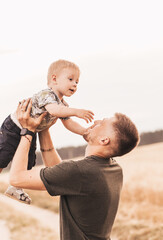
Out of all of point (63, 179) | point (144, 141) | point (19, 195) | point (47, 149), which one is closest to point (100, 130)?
point (63, 179)

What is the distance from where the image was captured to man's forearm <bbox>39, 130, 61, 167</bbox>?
3.35m

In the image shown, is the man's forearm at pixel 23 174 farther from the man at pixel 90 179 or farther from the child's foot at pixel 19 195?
the child's foot at pixel 19 195

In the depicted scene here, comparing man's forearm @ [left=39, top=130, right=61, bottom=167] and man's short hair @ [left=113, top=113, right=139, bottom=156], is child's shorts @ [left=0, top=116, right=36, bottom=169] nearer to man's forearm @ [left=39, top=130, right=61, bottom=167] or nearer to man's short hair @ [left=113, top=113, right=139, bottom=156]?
man's forearm @ [left=39, top=130, right=61, bottom=167]

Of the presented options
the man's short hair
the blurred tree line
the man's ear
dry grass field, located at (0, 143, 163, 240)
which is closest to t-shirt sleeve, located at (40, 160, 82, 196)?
the man's ear

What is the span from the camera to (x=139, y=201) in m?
11.6

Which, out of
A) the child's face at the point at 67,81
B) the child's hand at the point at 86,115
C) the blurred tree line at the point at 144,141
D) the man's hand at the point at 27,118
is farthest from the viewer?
the blurred tree line at the point at 144,141

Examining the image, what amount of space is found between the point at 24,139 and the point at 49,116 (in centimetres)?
32

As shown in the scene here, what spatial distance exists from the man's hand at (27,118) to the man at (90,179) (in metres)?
0.09

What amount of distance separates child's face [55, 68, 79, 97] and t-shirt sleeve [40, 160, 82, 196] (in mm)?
688

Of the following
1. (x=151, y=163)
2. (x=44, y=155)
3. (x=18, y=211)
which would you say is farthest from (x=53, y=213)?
(x=44, y=155)

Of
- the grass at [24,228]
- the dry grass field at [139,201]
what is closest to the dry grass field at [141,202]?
the dry grass field at [139,201]

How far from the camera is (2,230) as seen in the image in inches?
531

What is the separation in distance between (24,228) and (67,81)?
10507 millimetres

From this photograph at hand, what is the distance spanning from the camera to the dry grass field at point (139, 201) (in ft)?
31.4
